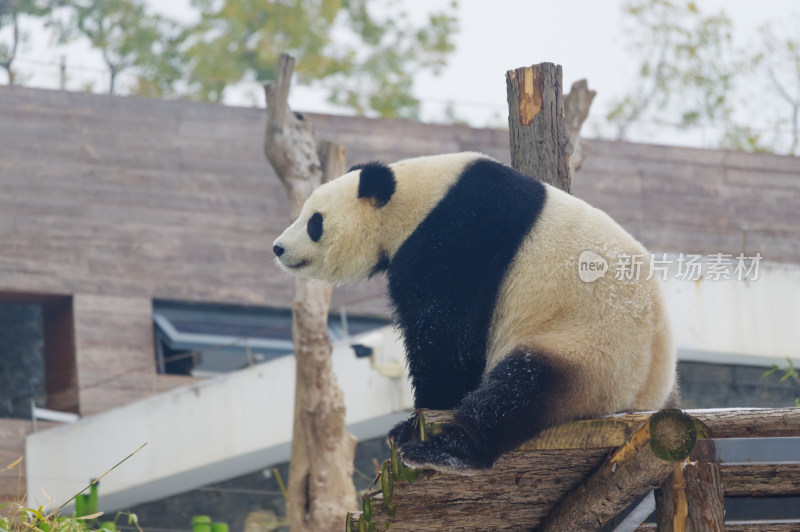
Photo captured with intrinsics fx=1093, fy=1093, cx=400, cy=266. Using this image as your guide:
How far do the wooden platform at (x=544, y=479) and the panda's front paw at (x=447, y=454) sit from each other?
71 millimetres

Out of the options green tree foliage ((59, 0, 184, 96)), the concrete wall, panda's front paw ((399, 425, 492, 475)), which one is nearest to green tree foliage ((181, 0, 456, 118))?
green tree foliage ((59, 0, 184, 96))

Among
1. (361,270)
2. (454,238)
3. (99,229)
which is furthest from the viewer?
(99,229)

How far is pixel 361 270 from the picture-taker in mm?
4434

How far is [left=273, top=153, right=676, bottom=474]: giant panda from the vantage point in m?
3.52

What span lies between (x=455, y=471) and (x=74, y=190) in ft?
33.9

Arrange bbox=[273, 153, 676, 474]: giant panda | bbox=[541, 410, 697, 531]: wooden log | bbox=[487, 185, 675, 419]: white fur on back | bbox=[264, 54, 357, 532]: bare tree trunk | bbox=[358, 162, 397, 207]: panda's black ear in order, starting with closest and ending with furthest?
bbox=[541, 410, 697, 531]: wooden log → bbox=[273, 153, 676, 474]: giant panda → bbox=[487, 185, 675, 419]: white fur on back → bbox=[358, 162, 397, 207]: panda's black ear → bbox=[264, 54, 357, 532]: bare tree trunk

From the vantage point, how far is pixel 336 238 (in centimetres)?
439

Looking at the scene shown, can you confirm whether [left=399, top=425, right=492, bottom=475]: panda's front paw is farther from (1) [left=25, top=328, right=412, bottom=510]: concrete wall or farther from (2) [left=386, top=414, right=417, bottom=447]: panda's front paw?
(1) [left=25, top=328, right=412, bottom=510]: concrete wall

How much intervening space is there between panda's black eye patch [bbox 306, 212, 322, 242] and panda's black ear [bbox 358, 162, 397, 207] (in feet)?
0.81

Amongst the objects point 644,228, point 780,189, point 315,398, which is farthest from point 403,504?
point 780,189

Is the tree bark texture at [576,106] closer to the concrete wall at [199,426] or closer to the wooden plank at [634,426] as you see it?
the concrete wall at [199,426]

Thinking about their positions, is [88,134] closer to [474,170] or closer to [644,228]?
[644,228]

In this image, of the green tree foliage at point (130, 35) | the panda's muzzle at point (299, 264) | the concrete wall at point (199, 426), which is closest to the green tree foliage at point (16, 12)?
the green tree foliage at point (130, 35)

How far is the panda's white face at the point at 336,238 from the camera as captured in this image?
4.34 meters
